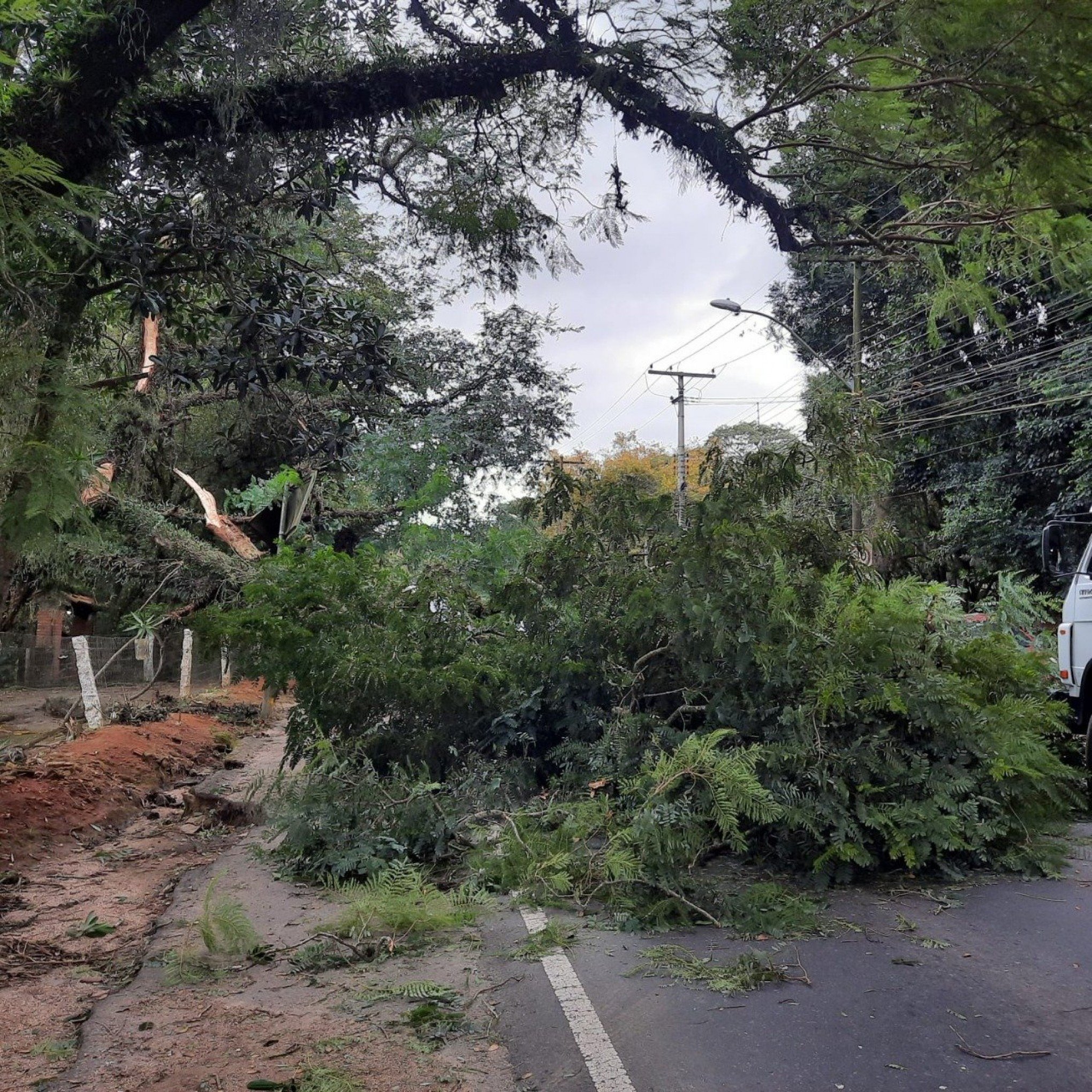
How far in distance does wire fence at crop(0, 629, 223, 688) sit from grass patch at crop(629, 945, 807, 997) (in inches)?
797

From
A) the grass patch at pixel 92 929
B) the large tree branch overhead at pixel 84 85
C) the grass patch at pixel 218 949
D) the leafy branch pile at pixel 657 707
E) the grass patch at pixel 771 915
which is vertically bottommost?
the grass patch at pixel 92 929

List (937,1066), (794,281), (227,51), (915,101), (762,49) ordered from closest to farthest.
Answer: (937,1066), (915,101), (762,49), (227,51), (794,281)

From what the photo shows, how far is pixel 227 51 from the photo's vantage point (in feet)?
22.2

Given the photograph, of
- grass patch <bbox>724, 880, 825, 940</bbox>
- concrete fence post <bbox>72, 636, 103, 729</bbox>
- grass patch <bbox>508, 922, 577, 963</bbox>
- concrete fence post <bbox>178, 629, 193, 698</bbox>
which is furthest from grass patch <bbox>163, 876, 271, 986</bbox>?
concrete fence post <bbox>178, 629, 193, 698</bbox>

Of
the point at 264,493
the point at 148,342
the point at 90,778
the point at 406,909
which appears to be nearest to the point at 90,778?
the point at 90,778

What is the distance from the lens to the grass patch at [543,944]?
17.3 feet

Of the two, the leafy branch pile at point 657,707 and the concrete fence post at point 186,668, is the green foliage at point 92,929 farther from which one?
the concrete fence post at point 186,668

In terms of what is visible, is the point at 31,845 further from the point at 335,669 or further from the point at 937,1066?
the point at 937,1066

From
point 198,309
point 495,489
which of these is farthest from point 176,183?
point 495,489

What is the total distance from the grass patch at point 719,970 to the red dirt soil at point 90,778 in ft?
20.7

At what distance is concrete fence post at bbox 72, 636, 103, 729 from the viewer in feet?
48.6

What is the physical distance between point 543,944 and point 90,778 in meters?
7.86

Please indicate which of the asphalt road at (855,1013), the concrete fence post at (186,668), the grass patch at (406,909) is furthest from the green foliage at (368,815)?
the concrete fence post at (186,668)

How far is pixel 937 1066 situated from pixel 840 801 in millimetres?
2717
